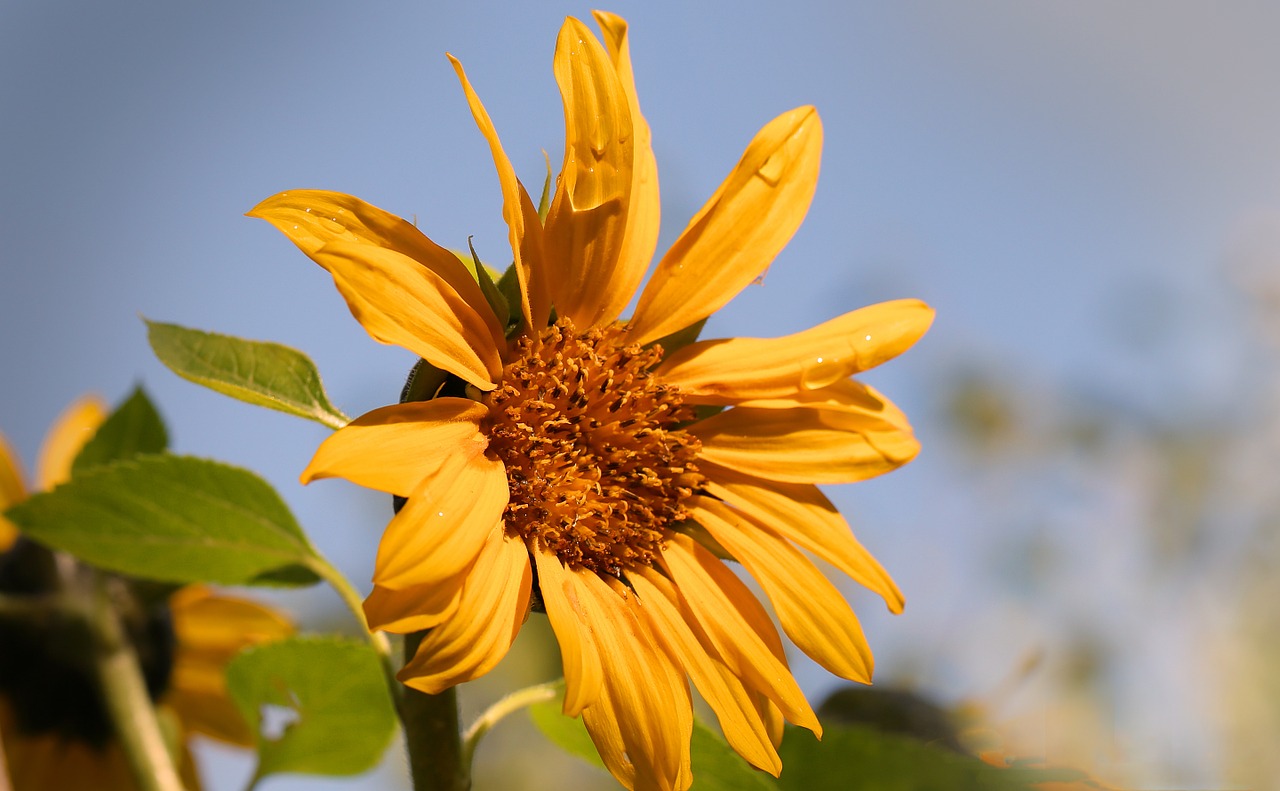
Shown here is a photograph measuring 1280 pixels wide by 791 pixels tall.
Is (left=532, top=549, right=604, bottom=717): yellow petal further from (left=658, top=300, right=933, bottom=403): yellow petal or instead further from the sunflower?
the sunflower

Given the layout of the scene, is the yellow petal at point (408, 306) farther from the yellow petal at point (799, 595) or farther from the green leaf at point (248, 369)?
the yellow petal at point (799, 595)

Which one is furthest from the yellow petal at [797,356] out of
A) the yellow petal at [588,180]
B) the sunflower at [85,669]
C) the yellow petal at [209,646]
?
the yellow petal at [209,646]

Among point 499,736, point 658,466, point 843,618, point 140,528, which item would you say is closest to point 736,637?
point 843,618

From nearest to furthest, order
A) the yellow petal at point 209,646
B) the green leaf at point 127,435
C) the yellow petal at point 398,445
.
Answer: the yellow petal at point 398,445 < the green leaf at point 127,435 < the yellow petal at point 209,646

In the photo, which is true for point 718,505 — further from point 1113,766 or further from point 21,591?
point 21,591

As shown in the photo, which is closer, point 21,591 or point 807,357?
point 807,357

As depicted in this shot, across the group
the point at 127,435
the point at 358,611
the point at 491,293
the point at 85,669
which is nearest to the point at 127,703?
the point at 85,669

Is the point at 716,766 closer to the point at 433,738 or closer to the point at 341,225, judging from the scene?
the point at 433,738
